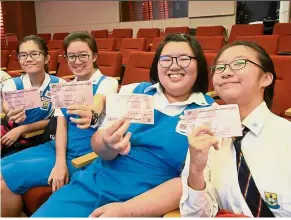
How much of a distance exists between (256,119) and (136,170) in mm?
490

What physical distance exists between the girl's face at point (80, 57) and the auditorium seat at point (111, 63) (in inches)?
54.2

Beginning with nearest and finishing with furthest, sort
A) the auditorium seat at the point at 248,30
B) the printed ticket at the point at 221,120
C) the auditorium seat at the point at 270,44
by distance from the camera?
the printed ticket at the point at 221,120 → the auditorium seat at the point at 270,44 → the auditorium seat at the point at 248,30

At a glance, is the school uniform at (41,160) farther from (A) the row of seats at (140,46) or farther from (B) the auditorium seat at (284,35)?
(B) the auditorium seat at (284,35)

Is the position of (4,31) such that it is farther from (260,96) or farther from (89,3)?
(260,96)

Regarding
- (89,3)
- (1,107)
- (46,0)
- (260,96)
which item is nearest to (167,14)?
(89,3)

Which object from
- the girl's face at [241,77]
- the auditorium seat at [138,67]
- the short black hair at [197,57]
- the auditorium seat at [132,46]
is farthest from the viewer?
the auditorium seat at [132,46]

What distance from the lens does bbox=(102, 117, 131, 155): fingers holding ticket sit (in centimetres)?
101

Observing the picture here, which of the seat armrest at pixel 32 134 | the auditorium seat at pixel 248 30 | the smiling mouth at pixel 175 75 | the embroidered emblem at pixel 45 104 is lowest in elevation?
the seat armrest at pixel 32 134

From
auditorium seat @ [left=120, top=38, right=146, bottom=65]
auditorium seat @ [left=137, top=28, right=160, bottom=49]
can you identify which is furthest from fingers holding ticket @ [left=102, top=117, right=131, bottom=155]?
auditorium seat @ [left=137, top=28, right=160, bottom=49]

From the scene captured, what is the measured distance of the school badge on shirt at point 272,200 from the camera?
907mm

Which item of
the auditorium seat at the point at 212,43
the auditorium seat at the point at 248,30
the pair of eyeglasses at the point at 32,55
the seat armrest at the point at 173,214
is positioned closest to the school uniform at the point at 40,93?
the pair of eyeglasses at the point at 32,55

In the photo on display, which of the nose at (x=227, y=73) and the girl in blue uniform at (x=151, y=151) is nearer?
the nose at (x=227, y=73)

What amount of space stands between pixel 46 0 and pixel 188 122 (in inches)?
392

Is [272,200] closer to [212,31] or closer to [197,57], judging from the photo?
[197,57]
